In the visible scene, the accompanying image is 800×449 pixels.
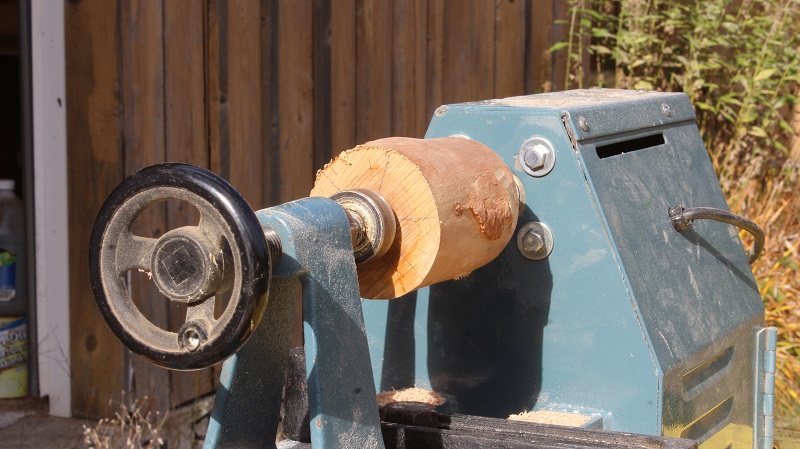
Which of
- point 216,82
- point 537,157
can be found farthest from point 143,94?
point 537,157

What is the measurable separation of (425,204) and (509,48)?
419 cm

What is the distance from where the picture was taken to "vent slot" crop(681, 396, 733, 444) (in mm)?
2239

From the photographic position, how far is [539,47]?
6152 millimetres

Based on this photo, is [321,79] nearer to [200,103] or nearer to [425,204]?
[200,103]

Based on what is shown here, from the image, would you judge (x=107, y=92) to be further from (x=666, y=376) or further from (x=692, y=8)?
(x=692, y=8)

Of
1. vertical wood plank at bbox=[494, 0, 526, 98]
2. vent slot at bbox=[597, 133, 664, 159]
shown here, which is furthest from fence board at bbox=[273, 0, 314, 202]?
vent slot at bbox=[597, 133, 664, 159]

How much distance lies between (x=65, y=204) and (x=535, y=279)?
216cm

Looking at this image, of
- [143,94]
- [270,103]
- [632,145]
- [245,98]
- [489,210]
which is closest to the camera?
[489,210]

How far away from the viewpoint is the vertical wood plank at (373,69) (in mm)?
4660

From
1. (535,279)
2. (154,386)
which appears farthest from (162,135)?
(535,279)

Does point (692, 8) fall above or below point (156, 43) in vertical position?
above

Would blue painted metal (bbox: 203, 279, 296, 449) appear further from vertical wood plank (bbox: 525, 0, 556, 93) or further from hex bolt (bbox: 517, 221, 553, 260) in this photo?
vertical wood plank (bbox: 525, 0, 556, 93)

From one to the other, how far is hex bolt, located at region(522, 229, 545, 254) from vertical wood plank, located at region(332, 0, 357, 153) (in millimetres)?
2394

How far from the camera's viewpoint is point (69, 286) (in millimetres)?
3865
